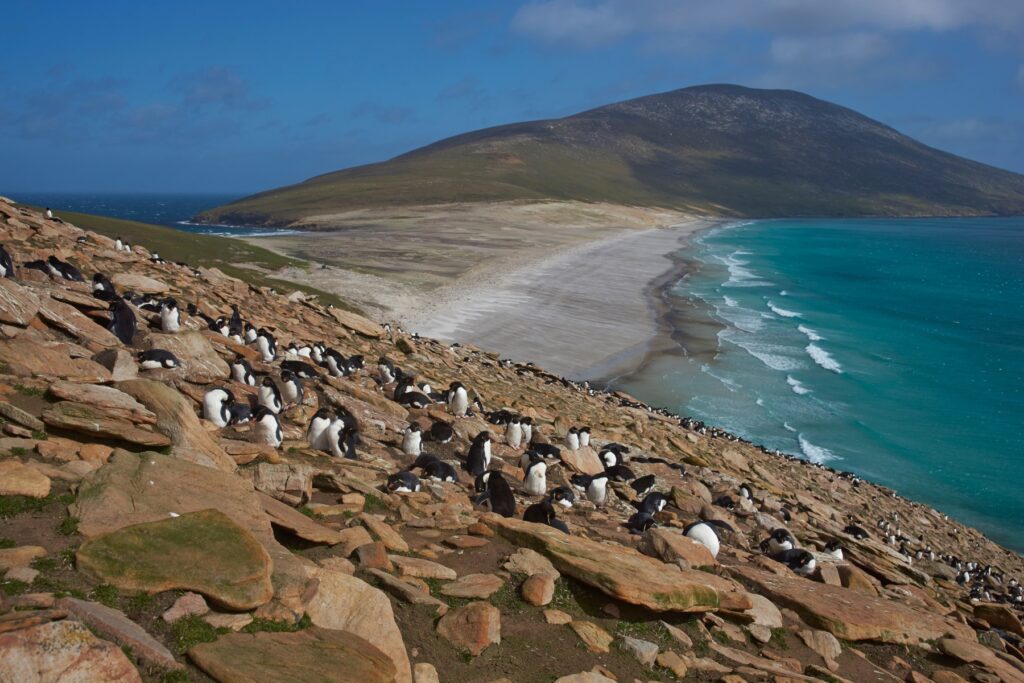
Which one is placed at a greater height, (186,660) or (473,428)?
(186,660)

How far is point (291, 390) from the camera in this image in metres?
13.8

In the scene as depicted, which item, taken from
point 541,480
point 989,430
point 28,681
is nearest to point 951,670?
point 541,480

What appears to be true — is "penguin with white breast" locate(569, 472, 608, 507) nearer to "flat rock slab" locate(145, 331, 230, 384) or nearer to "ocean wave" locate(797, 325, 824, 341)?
A: "flat rock slab" locate(145, 331, 230, 384)

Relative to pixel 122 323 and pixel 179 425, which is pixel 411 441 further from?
pixel 122 323

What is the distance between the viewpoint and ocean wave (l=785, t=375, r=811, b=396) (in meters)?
39.3

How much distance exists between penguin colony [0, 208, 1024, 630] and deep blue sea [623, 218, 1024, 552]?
10244mm

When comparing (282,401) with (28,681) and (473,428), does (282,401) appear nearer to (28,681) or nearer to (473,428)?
Answer: (473,428)

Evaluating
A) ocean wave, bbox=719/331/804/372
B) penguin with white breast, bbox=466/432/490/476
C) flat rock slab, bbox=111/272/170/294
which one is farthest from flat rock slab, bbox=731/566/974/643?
ocean wave, bbox=719/331/804/372

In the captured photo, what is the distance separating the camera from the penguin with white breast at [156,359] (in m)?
12.0

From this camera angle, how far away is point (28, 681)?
14.7ft

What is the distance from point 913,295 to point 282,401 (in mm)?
77503

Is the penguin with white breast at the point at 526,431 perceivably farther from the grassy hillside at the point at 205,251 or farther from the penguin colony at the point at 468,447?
the grassy hillside at the point at 205,251

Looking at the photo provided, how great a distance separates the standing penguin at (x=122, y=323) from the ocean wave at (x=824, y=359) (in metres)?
40.1

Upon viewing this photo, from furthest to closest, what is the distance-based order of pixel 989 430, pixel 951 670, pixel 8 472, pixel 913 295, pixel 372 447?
pixel 913 295
pixel 989 430
pixel 372 447
pixel 951 670
pixel 8 472
